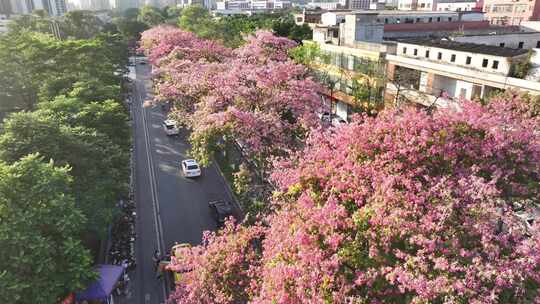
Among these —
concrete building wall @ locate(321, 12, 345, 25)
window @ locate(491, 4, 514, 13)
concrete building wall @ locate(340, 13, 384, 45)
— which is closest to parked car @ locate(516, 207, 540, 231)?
concrete building wall @ locate(340, 13, 384, 45)

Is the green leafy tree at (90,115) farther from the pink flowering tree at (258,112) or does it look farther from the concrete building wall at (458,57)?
the concrete building wall at (458,57)

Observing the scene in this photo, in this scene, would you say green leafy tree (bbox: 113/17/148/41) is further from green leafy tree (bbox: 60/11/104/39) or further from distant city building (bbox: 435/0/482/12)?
distant city building (bbox: 435/0/482/12)

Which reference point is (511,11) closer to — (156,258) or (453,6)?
(453,6)

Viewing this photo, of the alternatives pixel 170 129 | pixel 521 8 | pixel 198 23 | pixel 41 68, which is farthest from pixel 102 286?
pixel 521 8

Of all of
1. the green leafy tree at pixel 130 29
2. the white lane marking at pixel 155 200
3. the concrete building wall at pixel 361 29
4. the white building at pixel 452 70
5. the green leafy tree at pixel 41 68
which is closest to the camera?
the white lane marking at pixel 155 200

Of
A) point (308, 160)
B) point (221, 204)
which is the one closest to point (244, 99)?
point (221, 204)

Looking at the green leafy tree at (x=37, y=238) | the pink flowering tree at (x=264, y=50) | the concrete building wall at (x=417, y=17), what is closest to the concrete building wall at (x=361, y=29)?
the pink flowering tree at (x=264, y=50)
